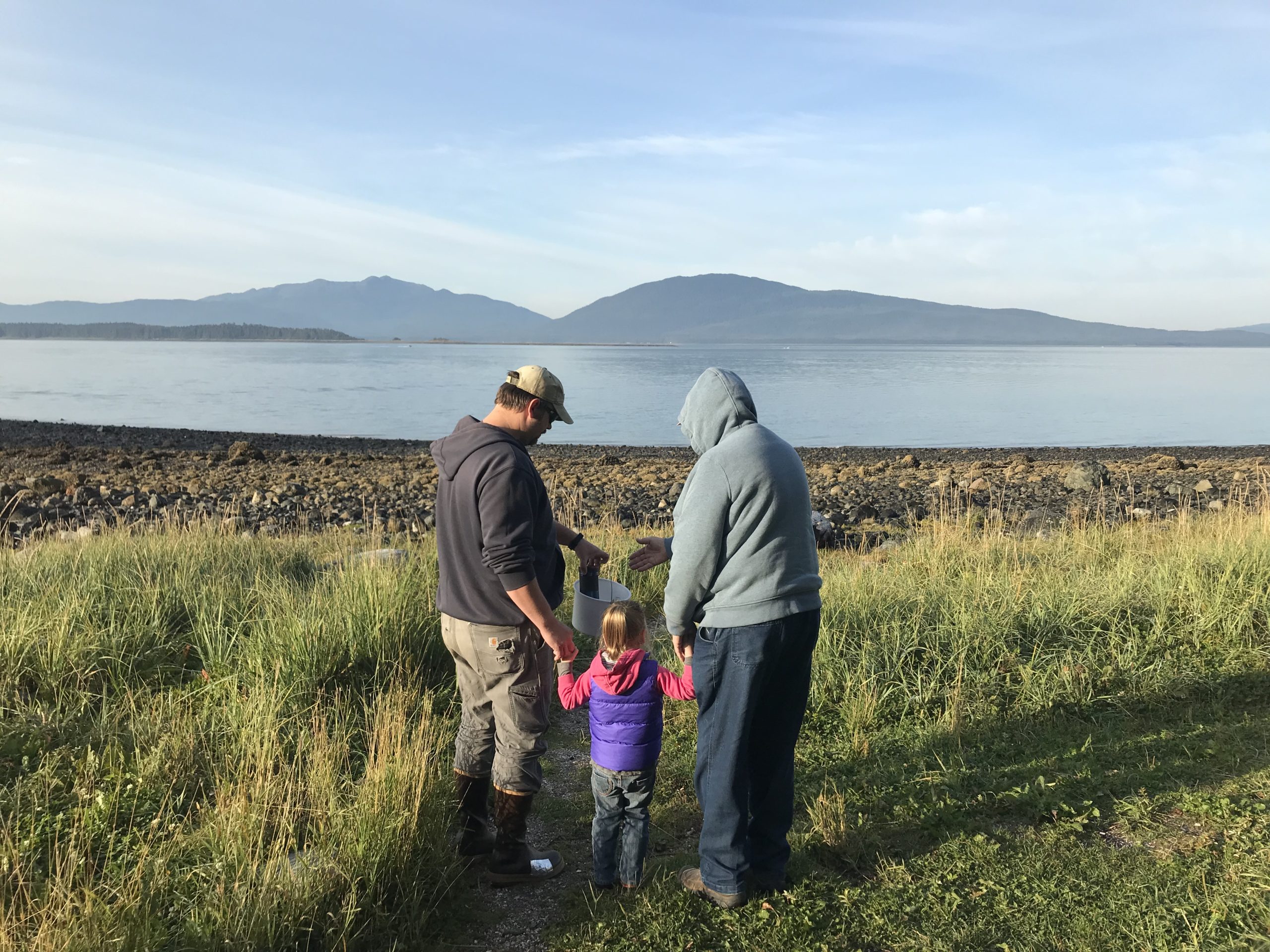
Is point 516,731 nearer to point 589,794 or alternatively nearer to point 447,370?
point 589,794

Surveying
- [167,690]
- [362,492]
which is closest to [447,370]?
[362,492]

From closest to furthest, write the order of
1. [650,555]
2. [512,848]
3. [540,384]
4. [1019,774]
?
[540,384], [512,848], [650,555], [1019,774]

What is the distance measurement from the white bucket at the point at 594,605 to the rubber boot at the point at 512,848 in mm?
742

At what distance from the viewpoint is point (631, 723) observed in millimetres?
3354

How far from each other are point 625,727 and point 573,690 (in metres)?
0.28

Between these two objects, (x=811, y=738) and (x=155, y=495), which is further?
(x=155, y=495)

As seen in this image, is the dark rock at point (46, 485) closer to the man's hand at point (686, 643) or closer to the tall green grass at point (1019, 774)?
the tall green grass at point (1019, 774)

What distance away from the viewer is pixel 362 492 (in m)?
15.9

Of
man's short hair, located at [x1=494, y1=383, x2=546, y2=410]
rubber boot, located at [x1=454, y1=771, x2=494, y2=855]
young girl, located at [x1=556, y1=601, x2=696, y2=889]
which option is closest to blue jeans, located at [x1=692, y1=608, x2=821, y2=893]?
young girl, located at [x1=556, y1=601, x2=696, y2=889]

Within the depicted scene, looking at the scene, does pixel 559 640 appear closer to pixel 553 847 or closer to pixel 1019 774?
pixel 553 847

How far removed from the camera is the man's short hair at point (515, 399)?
3.43m

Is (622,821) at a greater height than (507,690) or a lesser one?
lesser

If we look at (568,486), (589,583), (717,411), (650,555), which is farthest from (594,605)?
(568,486)

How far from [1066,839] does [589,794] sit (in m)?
2.31
